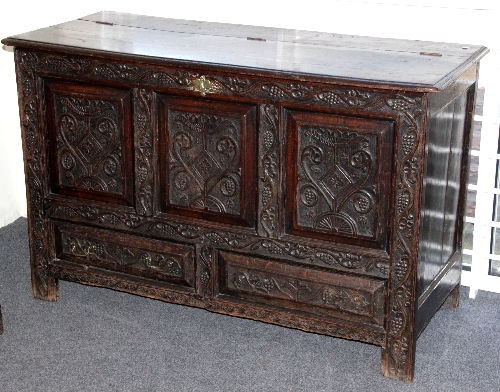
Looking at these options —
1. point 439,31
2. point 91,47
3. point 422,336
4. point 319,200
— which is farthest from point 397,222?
point 91,47

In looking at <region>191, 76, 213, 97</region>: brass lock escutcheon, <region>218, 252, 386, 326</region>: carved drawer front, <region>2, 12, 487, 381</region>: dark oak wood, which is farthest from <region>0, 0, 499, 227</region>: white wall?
<region>218, 252, 386, 326</region>: carved drawer front

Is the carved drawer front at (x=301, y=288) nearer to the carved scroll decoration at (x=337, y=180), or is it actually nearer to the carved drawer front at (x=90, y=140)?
the carved scroll decoration at (x=337, y=180)

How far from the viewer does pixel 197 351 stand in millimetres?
3617

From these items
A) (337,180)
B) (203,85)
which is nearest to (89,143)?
(203,85)

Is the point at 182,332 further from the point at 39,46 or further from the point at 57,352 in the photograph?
the point at 39,46

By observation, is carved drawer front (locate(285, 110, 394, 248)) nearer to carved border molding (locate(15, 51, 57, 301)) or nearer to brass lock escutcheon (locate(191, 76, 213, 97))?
brass lock escutcheon (locate(191, 76, 213, 97))

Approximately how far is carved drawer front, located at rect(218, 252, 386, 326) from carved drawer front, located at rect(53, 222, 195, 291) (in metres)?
0.18

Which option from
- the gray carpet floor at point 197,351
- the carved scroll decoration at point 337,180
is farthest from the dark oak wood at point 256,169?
the gray carpet floor at point 197,351

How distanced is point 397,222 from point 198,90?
88 cm

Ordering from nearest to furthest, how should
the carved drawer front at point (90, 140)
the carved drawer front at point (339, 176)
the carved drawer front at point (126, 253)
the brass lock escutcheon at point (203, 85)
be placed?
the carved drawer front at point (339, 176), the brass lock escutcheon at point (203, 85), the carved drawer front at point (90, 140), the carved drawer front at point (126, 253)

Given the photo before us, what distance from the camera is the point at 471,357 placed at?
11.7 feet

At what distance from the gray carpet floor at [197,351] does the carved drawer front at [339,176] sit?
531mm

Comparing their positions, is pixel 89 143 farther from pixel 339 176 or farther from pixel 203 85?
pixel 339 176

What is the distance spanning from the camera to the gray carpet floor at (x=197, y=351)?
3.41 meters
